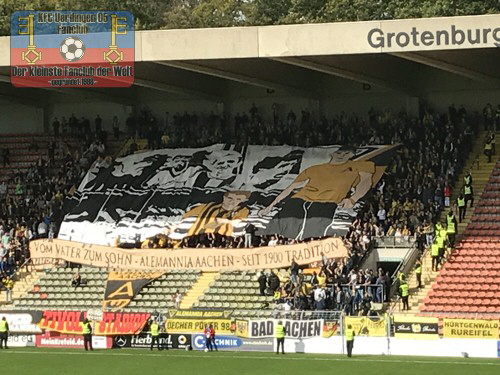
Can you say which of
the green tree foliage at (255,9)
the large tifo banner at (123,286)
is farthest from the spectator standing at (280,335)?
the green tree foliage at (255,9)

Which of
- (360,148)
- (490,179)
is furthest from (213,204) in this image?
(490,179)

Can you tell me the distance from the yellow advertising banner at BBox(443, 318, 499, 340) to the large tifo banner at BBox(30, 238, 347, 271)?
6233mm

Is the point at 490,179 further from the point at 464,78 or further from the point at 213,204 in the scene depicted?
the point at 213,204

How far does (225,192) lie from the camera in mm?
46312

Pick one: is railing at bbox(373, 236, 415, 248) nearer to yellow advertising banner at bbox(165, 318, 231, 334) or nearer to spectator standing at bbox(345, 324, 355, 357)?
spectator standing at bbox(345, 324, 355, 357)

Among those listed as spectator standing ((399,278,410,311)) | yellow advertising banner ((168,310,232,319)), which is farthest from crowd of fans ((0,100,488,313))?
yellow advertising banner ((168,310,232,319))

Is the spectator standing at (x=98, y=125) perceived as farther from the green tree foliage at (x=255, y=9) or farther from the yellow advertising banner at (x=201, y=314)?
the green tree foliage at (x=255, y=9)

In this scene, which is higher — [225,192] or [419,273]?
[225,192]

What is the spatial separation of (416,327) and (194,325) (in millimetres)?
6853

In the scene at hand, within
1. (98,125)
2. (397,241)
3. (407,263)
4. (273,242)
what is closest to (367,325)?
(407,263)

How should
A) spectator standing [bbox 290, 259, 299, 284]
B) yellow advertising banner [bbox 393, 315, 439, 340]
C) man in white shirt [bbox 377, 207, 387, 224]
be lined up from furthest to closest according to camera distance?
man in white shirt [bbox 377, 207, 387, 224] → spectator standing [bbox 290, 259, 299, 284] → yellow advertising banner [bbox 393, 315, 439, 340]

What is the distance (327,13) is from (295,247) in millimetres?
32772

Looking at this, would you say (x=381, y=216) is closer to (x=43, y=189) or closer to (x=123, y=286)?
(x=123, y=286)

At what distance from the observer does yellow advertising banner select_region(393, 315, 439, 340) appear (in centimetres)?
3534
